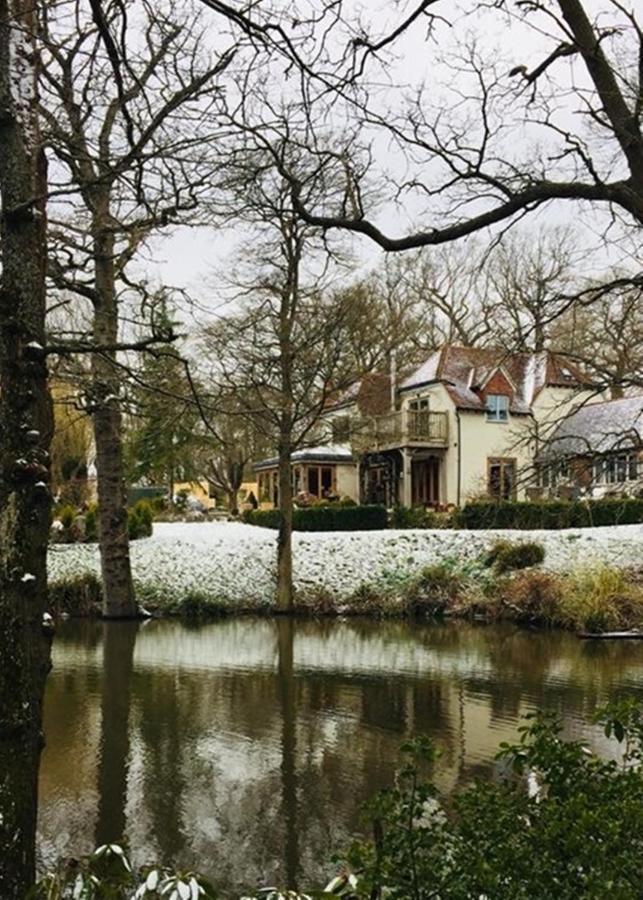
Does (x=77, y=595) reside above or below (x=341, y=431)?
below

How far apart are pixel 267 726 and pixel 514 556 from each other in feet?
40.3

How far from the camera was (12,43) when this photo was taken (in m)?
3.45

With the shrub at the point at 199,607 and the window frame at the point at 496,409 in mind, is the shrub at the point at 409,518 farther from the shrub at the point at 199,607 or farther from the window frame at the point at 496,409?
the window frame at the point at 496,409

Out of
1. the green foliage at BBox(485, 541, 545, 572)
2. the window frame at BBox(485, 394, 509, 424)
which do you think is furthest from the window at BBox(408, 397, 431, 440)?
the green foliage at BBox(485, 541, 545, 572)

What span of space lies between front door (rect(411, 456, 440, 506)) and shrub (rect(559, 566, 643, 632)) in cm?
1574

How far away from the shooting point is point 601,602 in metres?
16.4

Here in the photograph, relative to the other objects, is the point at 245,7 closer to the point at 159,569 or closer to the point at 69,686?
the point at 69,686

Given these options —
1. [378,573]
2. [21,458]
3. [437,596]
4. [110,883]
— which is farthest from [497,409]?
[110,883]

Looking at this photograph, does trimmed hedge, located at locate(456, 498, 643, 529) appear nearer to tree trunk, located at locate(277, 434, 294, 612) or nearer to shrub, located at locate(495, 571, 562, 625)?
shrub, located at locate(495, 571, 562, 625)

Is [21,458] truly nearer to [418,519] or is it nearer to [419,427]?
[418,519]

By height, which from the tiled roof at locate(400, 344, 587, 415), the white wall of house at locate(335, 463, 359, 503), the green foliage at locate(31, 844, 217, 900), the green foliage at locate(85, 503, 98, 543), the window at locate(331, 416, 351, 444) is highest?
the tiled roof at locate(400, 344, 587, 415)

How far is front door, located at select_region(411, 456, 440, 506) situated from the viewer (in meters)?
33.6

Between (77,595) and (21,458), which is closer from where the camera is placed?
(21,458)

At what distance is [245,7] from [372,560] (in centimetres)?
1801
